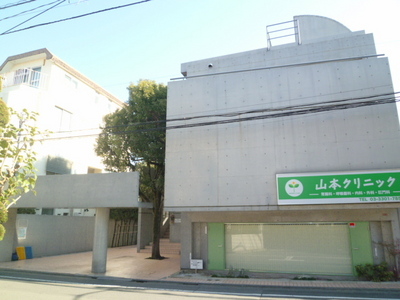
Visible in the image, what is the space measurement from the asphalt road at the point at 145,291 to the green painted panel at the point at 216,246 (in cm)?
240

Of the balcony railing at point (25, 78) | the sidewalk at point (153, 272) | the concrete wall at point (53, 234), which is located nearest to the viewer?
the sidewalk at point (153, 272)

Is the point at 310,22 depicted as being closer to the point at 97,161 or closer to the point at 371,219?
the point at 371,219

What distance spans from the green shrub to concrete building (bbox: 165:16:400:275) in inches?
18.2

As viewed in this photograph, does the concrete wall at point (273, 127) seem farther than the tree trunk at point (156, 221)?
No

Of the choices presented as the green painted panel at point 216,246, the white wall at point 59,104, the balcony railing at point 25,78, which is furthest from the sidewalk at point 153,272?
the balcony railing at point 25,78

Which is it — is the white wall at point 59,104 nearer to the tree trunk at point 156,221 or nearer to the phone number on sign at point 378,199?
the tree trunk at point 156,221

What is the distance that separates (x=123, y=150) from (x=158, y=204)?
12.2ft

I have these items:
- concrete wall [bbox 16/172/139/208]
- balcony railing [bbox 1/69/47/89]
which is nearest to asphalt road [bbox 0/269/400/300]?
concrete wall [bbox 16/172/139/208]

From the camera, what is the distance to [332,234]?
41.3 feet

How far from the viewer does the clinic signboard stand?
35.5ft

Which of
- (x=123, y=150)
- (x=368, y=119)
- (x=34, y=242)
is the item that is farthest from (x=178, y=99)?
(x=34, y=242)

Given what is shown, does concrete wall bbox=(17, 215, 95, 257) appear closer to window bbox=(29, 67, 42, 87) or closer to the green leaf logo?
window bbox=(29, 67, 42, 87)

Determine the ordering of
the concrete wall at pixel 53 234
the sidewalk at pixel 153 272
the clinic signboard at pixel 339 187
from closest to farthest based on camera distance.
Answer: the clinic signboard at pixel 339 187 → the sidewalk at pixel 153 272 → the concrete wall at pixel 53 234

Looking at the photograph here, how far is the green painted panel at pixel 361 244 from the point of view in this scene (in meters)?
12.0
